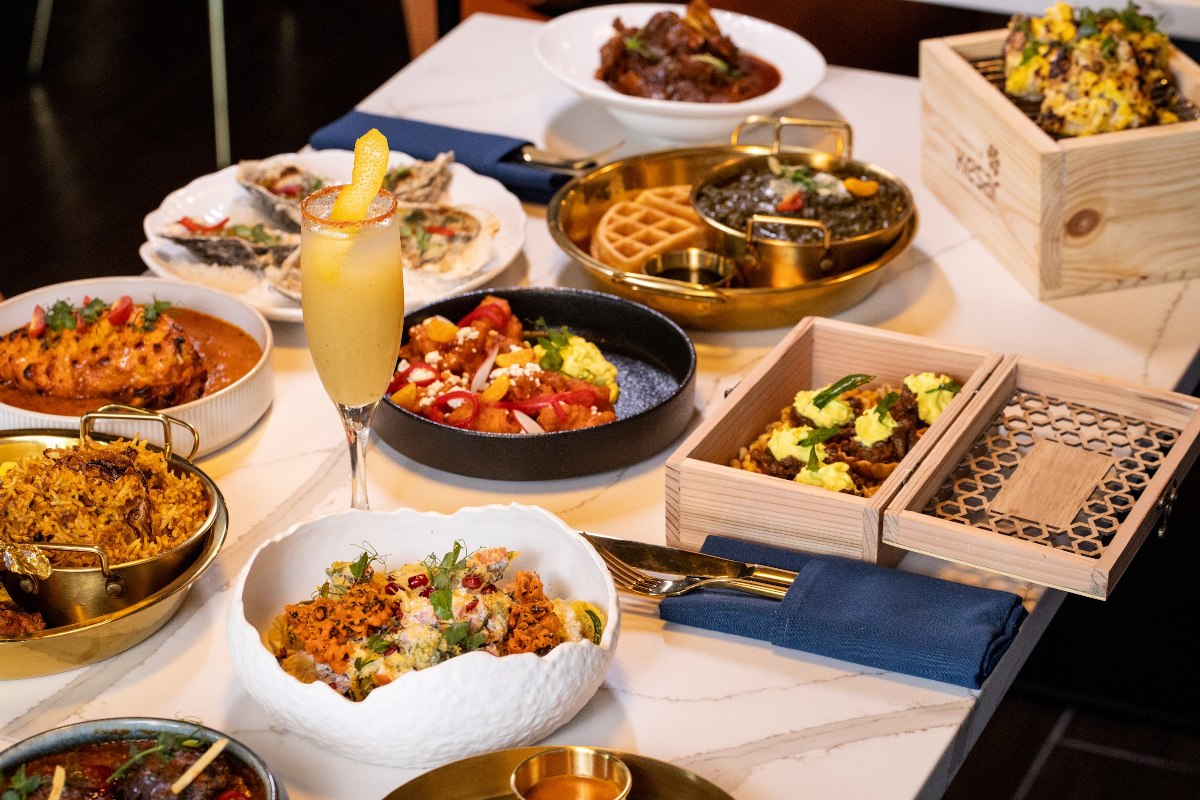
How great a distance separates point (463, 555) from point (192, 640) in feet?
1.11

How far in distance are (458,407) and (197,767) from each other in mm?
777

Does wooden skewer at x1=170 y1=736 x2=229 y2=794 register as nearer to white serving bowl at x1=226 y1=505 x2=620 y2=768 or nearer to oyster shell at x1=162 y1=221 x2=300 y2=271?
white serving bowl at x1=226 y1=505 x2=620 y2=768

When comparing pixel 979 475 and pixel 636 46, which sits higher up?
pixel 636 46

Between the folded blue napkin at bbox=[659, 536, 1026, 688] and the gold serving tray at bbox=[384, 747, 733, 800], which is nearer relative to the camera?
the gold serving tray at bbox=[384, 747, 733, 800]

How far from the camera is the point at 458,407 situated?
192 cm

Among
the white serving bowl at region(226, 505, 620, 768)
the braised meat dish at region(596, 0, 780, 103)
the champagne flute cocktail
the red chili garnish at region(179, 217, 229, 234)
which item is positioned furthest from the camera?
the braised meat dish at region(596, 0, 780, 103)

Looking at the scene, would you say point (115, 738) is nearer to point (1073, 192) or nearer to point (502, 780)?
point (502, 780)

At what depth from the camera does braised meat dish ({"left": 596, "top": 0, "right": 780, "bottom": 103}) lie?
283 centimetres

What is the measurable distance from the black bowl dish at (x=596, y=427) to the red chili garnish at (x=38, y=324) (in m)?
0.50

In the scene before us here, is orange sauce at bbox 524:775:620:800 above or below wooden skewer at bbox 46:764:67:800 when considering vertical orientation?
below

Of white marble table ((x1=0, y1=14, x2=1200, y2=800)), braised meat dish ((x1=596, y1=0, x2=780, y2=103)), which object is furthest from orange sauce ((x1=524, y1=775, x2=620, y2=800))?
braised meat dish ((x1=596, y1=0, x2=780, y2=103))

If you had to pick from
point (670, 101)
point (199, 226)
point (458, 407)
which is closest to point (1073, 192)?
point (670, 101)

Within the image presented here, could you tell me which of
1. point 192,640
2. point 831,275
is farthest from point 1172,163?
point 192,640

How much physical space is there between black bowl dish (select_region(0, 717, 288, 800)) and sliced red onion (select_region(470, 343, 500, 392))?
30.9 inches
